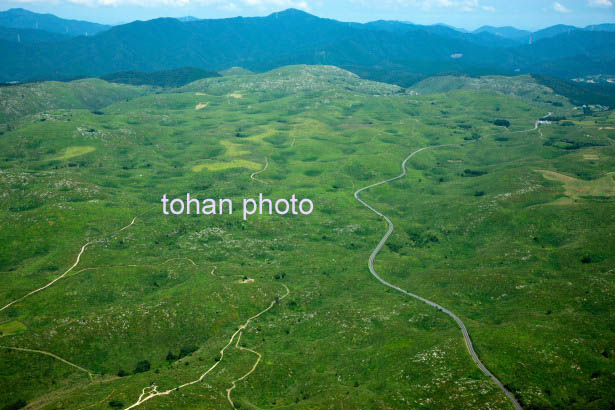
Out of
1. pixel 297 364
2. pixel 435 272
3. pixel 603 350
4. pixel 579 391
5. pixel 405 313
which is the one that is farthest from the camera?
pixel 435 272

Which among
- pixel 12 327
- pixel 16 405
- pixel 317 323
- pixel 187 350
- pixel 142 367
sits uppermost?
pixel 12 327

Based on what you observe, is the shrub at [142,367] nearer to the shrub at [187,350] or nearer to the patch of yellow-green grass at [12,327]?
the shrub at [187,350]

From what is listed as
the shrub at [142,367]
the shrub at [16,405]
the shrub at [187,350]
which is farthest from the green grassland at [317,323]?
the shrub at [16,405]

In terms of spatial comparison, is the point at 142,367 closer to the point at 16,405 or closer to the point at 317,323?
the point at 16,405

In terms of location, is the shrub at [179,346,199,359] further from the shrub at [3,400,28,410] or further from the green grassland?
the shrub at [3,400,28,410]

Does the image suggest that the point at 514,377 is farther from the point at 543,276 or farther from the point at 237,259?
the point at 237,259

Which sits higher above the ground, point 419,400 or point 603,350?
point 603,350

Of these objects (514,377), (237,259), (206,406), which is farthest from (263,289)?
(514,377)

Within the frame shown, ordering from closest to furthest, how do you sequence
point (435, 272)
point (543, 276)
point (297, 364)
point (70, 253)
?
point (297, 364), point (543, 276), point (435, 272), point (70, 253)

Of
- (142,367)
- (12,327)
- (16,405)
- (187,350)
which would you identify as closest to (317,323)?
(187,350)
